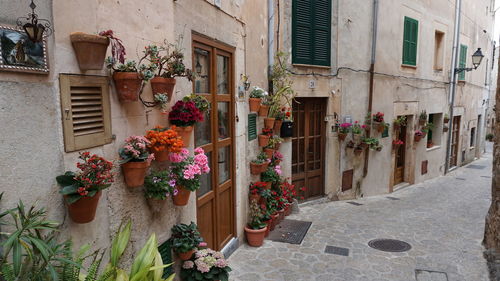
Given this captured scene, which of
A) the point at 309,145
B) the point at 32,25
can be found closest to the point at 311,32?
the point at 309,145

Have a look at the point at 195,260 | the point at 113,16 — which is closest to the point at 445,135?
the point at 195,260

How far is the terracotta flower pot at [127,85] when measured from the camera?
2.62 m

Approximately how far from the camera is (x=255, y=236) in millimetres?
5672

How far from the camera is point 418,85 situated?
11.0 meters

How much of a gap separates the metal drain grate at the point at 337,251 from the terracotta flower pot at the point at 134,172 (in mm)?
3756

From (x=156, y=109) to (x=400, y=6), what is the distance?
29.1ft

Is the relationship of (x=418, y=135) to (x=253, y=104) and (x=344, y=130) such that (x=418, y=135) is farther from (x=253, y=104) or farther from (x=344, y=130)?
(x=253, y=104)

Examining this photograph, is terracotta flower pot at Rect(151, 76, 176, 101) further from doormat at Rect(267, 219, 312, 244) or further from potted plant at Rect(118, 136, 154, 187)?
doormat at Rect(267, 219, 312, 244)

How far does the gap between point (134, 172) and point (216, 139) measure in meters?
1.93

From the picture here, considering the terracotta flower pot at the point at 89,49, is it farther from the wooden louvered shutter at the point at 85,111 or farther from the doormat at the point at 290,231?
the doormat at the point at 290,231

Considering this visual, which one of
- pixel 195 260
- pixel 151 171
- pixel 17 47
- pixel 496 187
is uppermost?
pixel 17 47

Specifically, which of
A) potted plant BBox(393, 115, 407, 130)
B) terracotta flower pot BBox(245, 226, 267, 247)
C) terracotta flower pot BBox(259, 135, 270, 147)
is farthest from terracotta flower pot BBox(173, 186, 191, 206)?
potted plant BBox(393, 115, 407, 130)

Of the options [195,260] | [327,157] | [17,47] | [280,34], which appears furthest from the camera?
[327,157]

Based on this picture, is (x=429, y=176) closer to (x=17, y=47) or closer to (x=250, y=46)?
(x=250, y=46)
